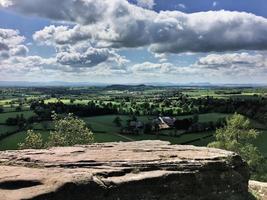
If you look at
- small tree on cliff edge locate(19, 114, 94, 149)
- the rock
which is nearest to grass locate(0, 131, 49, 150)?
small tree on cliff edge locate(19, 114, 94, 149)

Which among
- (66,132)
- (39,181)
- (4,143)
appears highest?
(39,181)

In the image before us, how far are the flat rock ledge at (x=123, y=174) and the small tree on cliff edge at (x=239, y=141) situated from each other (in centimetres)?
4203

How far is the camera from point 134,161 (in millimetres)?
23891

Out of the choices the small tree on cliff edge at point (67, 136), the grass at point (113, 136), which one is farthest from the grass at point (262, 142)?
the small tree on cliff edge at point (67, 136)

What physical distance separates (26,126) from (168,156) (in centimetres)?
11865

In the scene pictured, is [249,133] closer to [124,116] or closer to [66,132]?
[66,132]

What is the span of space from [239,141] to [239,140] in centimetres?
17

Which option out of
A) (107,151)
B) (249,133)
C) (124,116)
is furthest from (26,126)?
(107,151)

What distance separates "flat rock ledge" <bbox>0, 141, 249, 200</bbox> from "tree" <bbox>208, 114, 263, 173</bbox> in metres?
42.0

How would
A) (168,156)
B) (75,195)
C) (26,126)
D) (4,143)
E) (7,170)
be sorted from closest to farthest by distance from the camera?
1. (75,195)
2. (7,170)
3. (168,156)
4. (4,143)
5. (26,126)

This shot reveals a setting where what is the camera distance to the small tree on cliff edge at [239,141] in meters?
68.0

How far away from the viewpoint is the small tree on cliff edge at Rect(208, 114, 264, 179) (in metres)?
68.0

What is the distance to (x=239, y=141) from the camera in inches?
2911

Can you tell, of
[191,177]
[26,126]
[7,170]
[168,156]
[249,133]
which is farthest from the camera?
[26,126]
